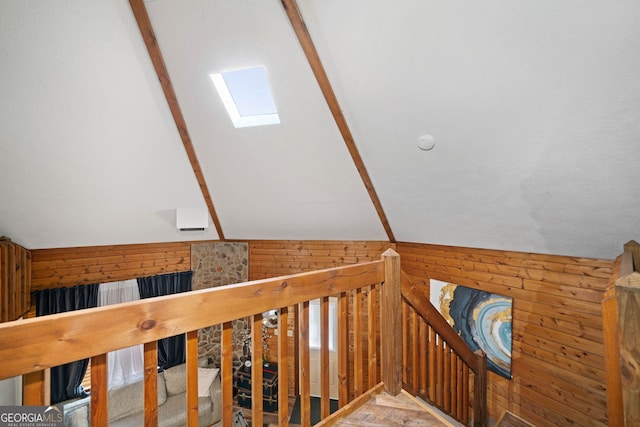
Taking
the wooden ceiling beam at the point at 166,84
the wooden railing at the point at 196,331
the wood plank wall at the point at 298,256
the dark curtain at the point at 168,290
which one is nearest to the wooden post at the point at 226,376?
the wooden railing at the point at 196,331

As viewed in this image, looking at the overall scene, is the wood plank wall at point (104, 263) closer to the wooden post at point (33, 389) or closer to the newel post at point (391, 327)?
the wooden post at point (33, 389)

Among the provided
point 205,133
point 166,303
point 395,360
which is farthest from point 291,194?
point 166,303

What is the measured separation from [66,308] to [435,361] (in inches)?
194

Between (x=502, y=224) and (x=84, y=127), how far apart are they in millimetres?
4433

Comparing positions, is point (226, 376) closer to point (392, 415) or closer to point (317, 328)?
point (392, 415)

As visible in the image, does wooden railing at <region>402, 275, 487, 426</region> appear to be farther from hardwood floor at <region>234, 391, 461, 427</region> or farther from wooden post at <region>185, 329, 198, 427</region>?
wooden post at <region>185, 329, 198, 427</region>

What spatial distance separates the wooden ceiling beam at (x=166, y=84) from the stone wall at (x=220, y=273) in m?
1.57

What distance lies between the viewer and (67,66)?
8.64 ft

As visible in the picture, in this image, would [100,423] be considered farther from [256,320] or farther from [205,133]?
[205,133]

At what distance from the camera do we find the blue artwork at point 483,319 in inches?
139

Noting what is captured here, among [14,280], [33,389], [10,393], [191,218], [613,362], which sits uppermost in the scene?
[191,218]

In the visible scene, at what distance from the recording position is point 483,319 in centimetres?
371

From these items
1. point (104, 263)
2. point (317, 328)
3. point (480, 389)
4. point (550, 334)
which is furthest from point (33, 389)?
point (317, 328)

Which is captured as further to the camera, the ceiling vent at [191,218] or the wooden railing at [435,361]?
the ceiling vent at [191,218]
